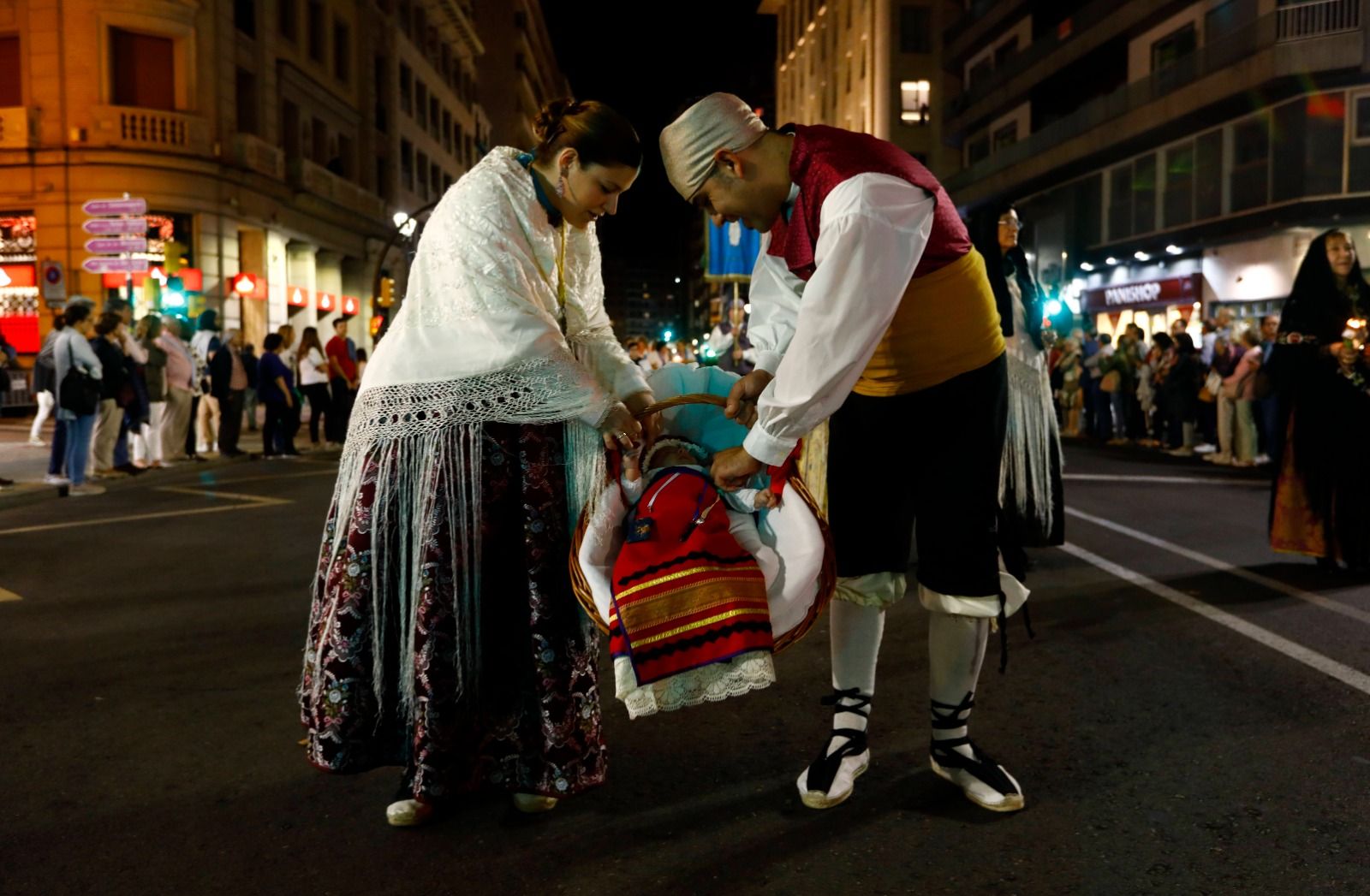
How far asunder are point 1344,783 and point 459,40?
183 ft

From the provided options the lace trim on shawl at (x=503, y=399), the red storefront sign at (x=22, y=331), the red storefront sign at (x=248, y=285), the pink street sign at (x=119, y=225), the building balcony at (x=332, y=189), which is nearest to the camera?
the lace trim on shawl at (x=503, y=399)

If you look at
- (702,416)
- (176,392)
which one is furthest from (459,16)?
(702,416)

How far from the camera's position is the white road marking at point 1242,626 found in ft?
13.9

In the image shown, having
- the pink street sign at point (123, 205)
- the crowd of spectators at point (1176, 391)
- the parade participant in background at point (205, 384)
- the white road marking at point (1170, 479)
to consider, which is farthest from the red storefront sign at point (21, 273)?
the white road marking at point (1170, 479)

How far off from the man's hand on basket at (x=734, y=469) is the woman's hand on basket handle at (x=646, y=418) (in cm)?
33

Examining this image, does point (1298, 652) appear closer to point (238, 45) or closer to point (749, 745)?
point (749, 745)

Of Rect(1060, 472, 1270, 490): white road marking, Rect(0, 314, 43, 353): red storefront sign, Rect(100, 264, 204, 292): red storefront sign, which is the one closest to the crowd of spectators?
Rect(1060, 472, 1270, 490): white road marking

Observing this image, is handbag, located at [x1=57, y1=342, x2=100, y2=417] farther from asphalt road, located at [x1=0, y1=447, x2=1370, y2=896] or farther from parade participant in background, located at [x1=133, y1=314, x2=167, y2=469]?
asphalt road, located at [x1=0, y1=447, x2=1370, y2=896]

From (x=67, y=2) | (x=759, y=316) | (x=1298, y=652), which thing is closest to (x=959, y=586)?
(x=759, y=316)

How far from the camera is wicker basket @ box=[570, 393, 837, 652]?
2.71m

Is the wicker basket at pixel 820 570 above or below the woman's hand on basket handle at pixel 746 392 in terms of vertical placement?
below

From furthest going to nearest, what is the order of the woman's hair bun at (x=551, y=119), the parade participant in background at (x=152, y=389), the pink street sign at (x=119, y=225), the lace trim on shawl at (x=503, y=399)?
the pink street sign at (x=119, y=225)
the parade participant in background at (x=152, y=389)
the woman's hair bun at (x=551, y=119)
the lace trim on shawl at (x=503, y=399)

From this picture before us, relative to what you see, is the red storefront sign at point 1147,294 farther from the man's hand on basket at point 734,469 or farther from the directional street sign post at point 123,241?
the man's hand on basket at point 734,469

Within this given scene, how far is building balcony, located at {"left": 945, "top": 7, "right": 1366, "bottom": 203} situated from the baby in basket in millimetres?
26529
